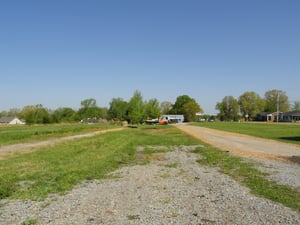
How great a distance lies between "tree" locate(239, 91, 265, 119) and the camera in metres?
133

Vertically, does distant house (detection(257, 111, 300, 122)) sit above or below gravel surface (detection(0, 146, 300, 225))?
above

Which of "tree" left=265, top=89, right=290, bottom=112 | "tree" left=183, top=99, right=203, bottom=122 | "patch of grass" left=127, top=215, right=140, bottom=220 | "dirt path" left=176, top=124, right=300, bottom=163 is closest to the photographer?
"patch of grass" left=127, top=215, right=140, bottom=220

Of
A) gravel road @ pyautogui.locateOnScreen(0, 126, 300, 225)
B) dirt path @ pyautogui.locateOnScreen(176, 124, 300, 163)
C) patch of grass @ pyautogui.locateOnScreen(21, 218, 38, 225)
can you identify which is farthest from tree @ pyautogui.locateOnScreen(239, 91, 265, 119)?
patch of grass @ pyautogui.locateOnScreen(21, 218, 38, 225)

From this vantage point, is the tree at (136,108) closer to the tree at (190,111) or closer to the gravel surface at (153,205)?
the tree at (190,111)

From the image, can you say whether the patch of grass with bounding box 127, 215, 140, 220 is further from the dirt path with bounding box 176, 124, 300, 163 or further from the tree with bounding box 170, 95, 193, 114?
the tree with bounding box 170, 95, 193, 114

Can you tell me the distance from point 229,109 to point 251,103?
→ 10.1m

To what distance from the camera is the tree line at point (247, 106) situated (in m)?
134

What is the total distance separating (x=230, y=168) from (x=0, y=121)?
144047mm

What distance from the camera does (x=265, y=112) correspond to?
138500 millimetres

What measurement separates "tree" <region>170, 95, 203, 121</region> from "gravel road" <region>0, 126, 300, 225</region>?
4759 inches

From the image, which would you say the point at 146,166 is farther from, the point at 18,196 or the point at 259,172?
the point at 18,196

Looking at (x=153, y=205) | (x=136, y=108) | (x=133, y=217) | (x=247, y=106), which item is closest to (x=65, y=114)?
(x=136, y=108)

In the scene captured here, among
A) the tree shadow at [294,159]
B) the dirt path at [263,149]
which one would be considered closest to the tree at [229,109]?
the dirt path at [263,149]

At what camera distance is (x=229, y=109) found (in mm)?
138625
